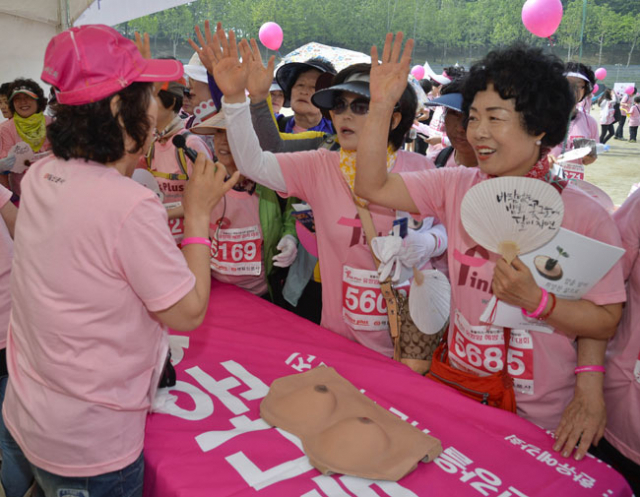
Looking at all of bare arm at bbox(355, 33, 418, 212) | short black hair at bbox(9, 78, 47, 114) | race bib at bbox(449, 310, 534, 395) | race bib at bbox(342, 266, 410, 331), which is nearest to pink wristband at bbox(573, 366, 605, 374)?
race bib at bbox(449, 310, 534, 395)

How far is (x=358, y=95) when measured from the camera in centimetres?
188

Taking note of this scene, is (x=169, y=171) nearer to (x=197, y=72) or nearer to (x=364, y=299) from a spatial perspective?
(x=197, y=72)

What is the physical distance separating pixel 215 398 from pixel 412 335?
748 mm

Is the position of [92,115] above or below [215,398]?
above

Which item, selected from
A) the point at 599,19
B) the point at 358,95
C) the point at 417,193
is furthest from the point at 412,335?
the point at 599,19

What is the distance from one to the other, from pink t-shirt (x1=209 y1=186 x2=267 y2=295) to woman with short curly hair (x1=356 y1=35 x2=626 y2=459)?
2.74 ft

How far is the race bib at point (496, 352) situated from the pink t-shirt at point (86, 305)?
2.93 ft

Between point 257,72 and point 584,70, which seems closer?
point 257,72

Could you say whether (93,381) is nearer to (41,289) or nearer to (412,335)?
(41,289)

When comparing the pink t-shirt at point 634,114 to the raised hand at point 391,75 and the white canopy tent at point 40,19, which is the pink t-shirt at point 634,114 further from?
the raised hand at point 391,75

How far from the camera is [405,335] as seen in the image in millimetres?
1847

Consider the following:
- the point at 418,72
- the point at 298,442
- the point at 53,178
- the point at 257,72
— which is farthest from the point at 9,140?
the point at 418,72

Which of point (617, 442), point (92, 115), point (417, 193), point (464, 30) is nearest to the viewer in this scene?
point (92, 115)

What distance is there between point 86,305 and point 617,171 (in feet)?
42.1
